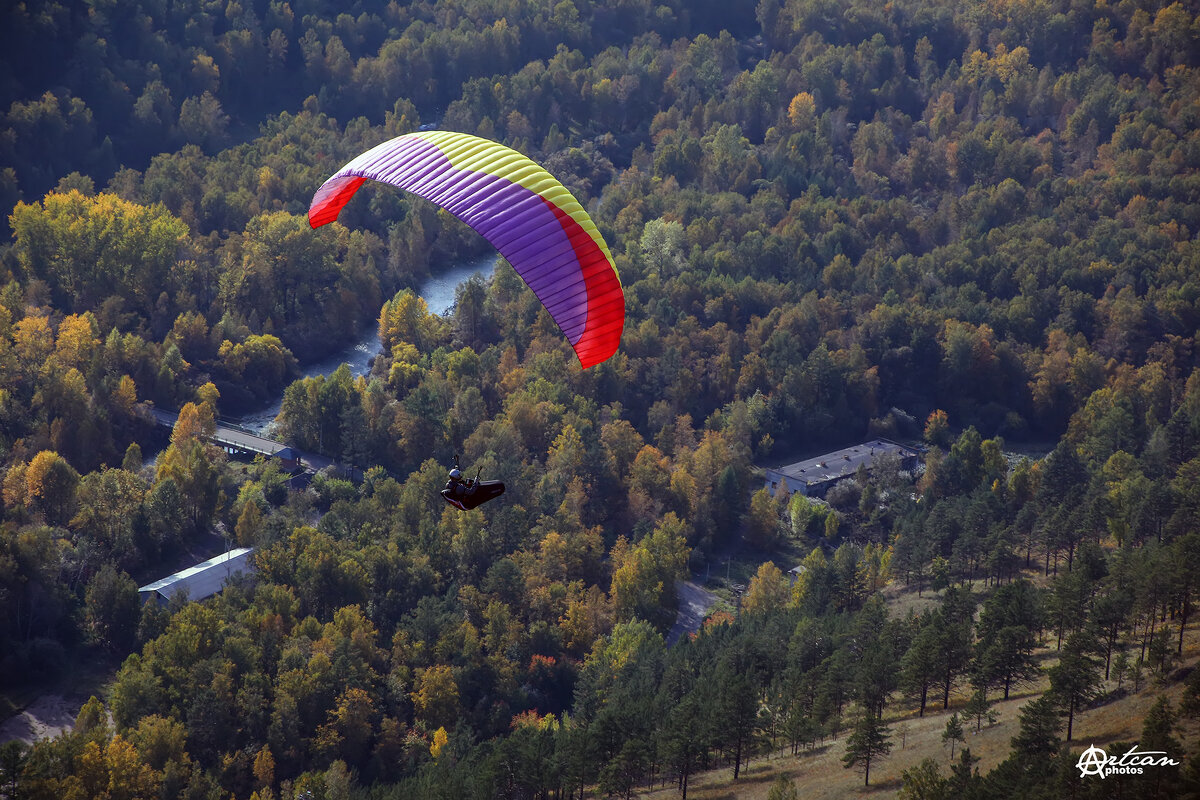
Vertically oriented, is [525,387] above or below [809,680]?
below

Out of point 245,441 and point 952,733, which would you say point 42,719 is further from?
point 952,733

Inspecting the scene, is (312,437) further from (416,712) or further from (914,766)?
(914,766)

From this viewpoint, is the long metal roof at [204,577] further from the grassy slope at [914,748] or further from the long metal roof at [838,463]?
the long metal roof at [838,463]

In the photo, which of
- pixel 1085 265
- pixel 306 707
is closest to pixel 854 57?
pixel 1085 265

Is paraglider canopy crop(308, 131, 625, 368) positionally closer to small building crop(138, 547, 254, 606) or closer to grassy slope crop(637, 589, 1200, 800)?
grassy slope crop(637, 589, 1200, 800)

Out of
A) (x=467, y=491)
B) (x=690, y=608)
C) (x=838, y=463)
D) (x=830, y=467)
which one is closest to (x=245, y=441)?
(x=690, y=608)

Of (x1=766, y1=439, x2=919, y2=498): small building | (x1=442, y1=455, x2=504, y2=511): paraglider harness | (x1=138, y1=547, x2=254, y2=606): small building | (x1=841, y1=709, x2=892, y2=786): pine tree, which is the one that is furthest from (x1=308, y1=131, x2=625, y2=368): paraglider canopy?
(x1=766, y1=439, x2=919, y2=498): small building
